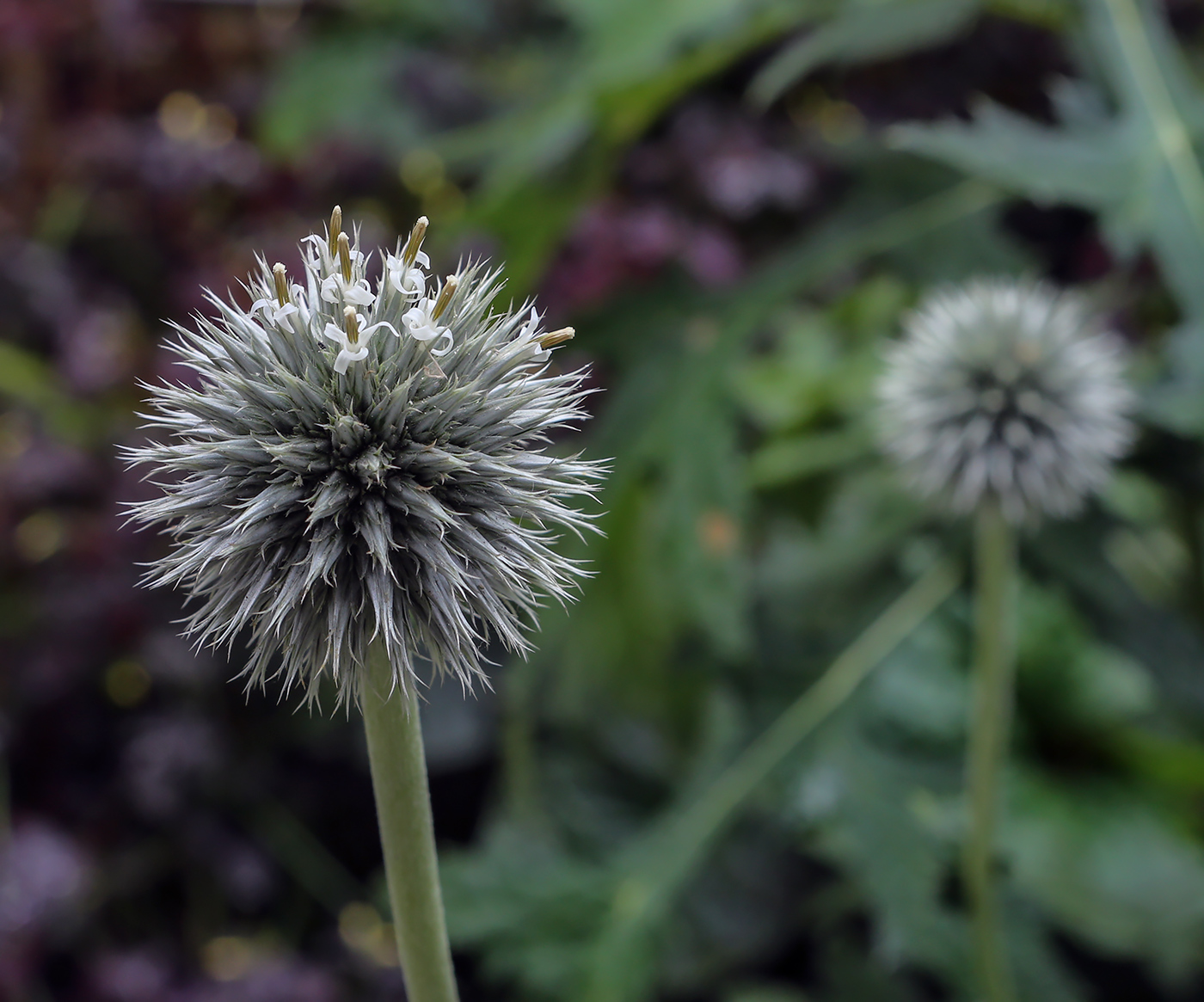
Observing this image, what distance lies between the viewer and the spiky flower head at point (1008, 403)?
0.70 metres

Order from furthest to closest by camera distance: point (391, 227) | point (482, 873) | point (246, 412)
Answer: point (391, 227) < point (482, 873) < point (246, 412)

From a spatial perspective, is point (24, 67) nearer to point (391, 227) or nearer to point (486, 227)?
point (391, 227)

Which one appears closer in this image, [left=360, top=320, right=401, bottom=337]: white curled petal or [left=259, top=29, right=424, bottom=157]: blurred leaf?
[left=360, top=320, right=401, bottom=337]: white curled petal

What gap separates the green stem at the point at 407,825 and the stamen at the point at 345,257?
119 millimetres

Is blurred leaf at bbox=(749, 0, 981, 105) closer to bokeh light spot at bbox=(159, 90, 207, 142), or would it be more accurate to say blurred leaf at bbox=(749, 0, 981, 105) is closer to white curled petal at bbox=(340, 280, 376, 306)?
white curled petal at bbox=(340, 280, 376, 306)

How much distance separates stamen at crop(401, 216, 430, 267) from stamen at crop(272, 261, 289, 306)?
0.13 feet

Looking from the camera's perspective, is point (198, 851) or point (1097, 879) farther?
point (198, 851)

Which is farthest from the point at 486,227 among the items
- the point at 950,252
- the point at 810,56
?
the point at 950,252

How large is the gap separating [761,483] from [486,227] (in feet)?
1.33

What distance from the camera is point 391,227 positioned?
→ 4.72 ft

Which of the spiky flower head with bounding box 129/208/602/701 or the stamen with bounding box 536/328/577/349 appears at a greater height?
the stamen with bounding box 536/328/577/349

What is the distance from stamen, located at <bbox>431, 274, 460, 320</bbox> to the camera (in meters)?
0.34

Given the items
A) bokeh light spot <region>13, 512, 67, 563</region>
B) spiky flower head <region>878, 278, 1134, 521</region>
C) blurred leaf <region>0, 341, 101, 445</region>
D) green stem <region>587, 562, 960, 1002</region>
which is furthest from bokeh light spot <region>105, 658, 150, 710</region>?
spiky flower head <region>878, 278, 1134, 521</region>

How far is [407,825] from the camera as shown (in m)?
0.30
